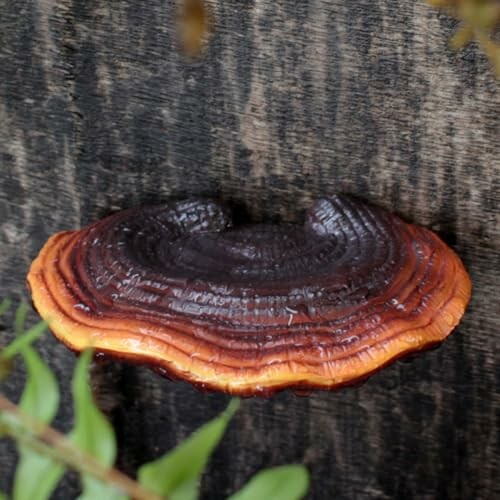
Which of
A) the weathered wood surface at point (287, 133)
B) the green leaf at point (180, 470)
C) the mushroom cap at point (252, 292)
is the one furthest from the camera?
the weathered wood surface at point (287, 133)

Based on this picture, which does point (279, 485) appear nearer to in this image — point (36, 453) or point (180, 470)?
point (180, 470)

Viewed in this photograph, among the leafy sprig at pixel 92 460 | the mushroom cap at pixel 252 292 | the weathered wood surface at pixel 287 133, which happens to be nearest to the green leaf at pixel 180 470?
the leafy sprig at pixel 92 460

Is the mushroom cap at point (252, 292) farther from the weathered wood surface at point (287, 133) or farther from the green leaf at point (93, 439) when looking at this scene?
the green leaf at point (93, 439)

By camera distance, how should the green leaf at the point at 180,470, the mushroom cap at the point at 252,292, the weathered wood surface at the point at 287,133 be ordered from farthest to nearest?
the weathered wood surface at the point at 287,133
the mushroom cap at the point at 252,292
the green leaf at the point at 180,470

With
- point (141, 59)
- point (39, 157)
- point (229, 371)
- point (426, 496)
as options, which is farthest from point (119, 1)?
point (426, 496)

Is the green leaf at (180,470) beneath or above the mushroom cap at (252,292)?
above

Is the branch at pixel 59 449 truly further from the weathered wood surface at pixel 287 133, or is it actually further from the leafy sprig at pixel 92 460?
the weathered wood surface at pixel 287 133

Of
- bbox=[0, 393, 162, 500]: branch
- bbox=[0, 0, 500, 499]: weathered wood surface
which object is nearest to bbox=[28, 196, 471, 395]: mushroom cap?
bbox=[0, 0, 500, 499]: weathered wood surface

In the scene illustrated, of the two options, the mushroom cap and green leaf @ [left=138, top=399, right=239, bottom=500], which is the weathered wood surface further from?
green leaf @ [left=138, top=399, right=239, bottom=500]

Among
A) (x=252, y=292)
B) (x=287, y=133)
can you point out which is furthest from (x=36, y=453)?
(x=287, y=133)

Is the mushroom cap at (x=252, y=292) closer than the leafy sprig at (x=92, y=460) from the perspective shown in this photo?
No
